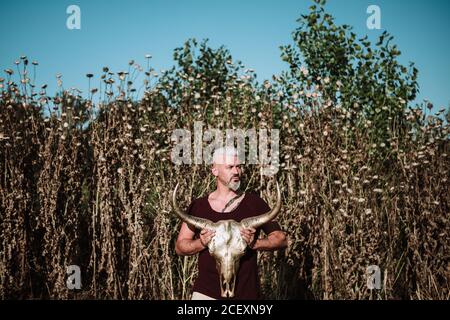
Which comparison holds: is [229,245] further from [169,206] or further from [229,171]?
[169,206]

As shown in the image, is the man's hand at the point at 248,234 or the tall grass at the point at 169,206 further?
the tall grass at the point at 169,206

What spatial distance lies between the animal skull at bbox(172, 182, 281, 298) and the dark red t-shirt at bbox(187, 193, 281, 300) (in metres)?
0.09

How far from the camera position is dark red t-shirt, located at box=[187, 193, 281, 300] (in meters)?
3.00

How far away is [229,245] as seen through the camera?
287 centimetres

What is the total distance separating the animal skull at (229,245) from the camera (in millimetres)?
2873

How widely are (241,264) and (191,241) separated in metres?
0.36

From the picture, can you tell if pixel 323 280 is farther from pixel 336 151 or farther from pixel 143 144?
pixel 143 144

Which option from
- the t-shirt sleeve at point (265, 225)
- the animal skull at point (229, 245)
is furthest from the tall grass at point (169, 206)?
the animal skull at point (229, 245)

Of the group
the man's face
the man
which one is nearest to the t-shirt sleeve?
the man

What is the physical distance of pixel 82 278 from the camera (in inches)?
226

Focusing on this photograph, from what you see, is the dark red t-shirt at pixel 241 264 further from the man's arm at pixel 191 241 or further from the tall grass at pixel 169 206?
the tall grass at pixel 169 206

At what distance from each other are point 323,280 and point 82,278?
9.31ft

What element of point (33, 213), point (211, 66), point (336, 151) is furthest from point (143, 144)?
point (211, 66)

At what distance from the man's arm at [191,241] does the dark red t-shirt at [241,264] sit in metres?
0.08
